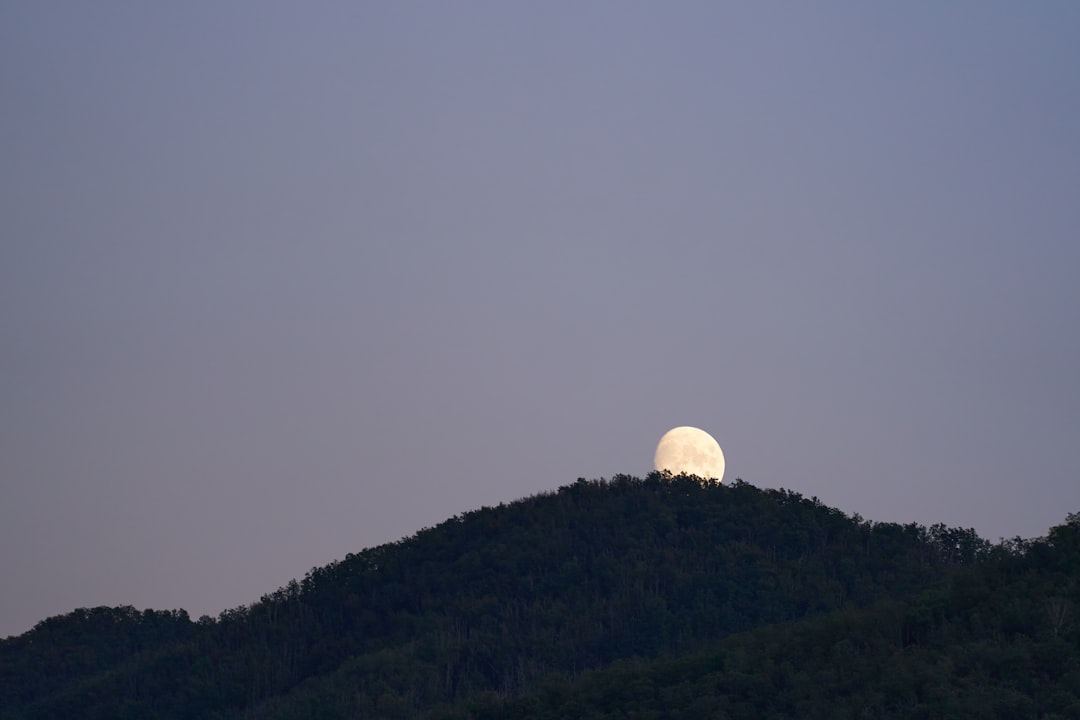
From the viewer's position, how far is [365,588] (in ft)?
315

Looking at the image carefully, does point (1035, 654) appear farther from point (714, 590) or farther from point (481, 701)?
point (714, 590)

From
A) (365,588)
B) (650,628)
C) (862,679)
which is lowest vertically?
(862,679)

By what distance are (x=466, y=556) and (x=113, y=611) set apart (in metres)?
47.0

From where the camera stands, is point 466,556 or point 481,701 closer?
point 481,701

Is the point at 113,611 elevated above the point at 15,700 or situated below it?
above

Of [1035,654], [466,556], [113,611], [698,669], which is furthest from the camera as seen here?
[113,611]

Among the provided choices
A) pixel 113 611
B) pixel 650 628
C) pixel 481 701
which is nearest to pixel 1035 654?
pixel 481 701

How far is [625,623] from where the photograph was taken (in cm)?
8044

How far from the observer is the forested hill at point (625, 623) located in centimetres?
5136

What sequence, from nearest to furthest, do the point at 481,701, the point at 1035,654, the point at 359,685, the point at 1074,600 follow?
1. the point at 1035,654
2. the point at 1074,600
3. the point at 481,701
4. the point at 359,685

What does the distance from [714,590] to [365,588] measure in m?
26.9

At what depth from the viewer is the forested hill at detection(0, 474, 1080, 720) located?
2022 inches

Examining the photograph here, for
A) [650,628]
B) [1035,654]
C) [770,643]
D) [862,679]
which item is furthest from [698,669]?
[650,628]

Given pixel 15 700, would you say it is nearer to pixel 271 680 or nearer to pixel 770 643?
pixel 271 680
